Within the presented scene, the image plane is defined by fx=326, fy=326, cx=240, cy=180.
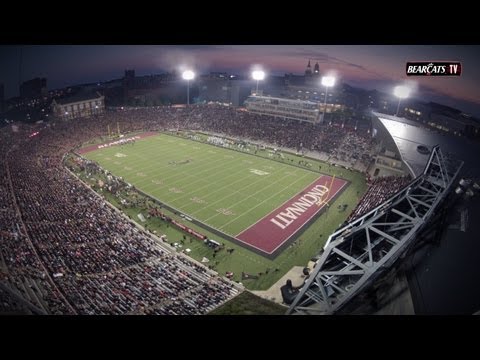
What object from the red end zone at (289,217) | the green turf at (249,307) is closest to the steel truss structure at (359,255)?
the green turf at (249,307)

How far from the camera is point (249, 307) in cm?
1182

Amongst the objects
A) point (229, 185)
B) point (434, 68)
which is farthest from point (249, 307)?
point (229, 185)

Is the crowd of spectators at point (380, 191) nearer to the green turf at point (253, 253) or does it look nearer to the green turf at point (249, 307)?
the green turf at point (253, 253)

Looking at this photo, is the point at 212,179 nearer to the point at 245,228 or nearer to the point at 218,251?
the point at 245,228

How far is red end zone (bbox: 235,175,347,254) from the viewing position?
17.7 meters

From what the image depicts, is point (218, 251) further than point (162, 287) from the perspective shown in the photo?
Yes

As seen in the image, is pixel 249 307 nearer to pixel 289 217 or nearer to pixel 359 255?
pixel 359 255

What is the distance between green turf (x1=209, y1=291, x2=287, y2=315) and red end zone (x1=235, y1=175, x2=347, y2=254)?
4210 mm

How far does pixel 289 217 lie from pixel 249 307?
9.36 metres

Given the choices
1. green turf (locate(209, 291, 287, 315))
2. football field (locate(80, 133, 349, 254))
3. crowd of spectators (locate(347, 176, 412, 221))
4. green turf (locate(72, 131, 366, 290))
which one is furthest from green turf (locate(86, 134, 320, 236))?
green turf (locate(209, 291, 287, 315))

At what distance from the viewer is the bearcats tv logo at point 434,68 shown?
10586mm
